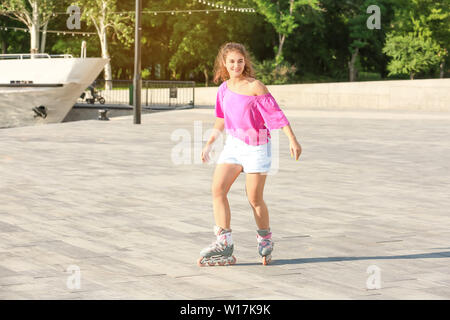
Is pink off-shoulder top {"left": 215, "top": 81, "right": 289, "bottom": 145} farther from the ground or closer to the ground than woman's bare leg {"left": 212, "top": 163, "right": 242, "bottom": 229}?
farther from the ground

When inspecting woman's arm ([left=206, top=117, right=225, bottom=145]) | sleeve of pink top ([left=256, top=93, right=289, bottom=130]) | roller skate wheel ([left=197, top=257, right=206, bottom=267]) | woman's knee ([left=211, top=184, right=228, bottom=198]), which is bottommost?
roller skate wheel ([left=197, top=257, right=206, bottom=267])

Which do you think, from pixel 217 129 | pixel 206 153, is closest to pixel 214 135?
pixel 217 129

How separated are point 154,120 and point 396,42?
108 ft

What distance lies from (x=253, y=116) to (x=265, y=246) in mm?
1008

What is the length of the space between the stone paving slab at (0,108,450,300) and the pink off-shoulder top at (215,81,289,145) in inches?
40.3

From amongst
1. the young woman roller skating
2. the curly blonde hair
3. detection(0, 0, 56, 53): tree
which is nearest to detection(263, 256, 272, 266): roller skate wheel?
the young woman roller skating

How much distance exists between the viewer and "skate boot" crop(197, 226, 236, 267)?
644 cm

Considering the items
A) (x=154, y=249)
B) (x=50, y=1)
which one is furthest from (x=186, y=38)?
(x=154, y=249)

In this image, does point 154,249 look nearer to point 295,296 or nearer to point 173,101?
point 295,296

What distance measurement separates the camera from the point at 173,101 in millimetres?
39062

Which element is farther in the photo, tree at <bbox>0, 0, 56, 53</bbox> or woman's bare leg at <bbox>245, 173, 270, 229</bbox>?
tree at <bbox>0, 0, 56, 53</bbox>

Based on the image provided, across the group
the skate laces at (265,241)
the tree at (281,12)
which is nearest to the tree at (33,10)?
the tree at (281,12)

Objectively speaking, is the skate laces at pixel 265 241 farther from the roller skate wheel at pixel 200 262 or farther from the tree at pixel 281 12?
the tree at pixel 281 12

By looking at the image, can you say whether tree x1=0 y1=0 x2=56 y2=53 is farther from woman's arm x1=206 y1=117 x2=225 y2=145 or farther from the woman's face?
the woman's face
